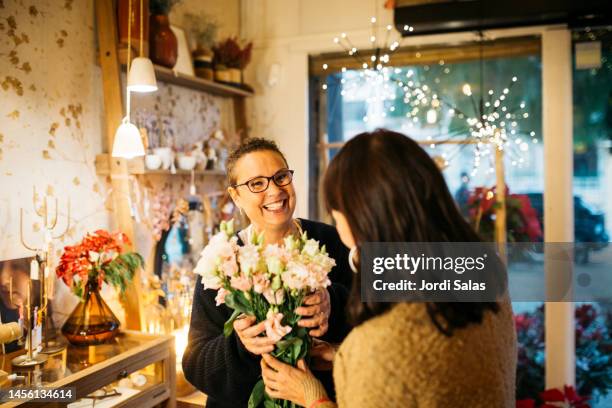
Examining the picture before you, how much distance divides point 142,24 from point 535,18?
Answer: 2318 mm

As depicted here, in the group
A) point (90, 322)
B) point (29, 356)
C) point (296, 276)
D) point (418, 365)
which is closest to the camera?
point (418, 365)

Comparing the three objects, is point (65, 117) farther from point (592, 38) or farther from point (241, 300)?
point (592, 38)

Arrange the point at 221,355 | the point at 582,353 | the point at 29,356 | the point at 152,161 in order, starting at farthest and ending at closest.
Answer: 1. the point at 582,353
2. the point at 152,161
3. the point at 29,356
4. the point at 221,355

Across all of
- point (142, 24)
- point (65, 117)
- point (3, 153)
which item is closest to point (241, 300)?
point (3, 153)

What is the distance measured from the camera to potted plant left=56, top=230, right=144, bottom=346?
226 cm

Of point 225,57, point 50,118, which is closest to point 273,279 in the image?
point 50,118

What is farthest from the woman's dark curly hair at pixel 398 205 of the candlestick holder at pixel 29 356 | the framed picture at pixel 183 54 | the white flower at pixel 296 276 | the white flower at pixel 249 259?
the framed picture at pixel 183 54

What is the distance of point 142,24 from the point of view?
271 centimetres

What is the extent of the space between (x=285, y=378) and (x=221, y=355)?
0.89 ft

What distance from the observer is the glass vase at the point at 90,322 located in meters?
2.29

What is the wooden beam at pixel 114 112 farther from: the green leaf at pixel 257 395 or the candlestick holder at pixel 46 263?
the green leaf at pixel 257 395

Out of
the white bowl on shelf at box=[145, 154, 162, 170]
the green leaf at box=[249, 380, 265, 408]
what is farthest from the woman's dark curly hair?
the white bowl on shelf at box=[145, 154, 162, 170]

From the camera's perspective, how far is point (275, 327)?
1346mm

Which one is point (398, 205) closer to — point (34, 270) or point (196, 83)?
point (34, 270)
